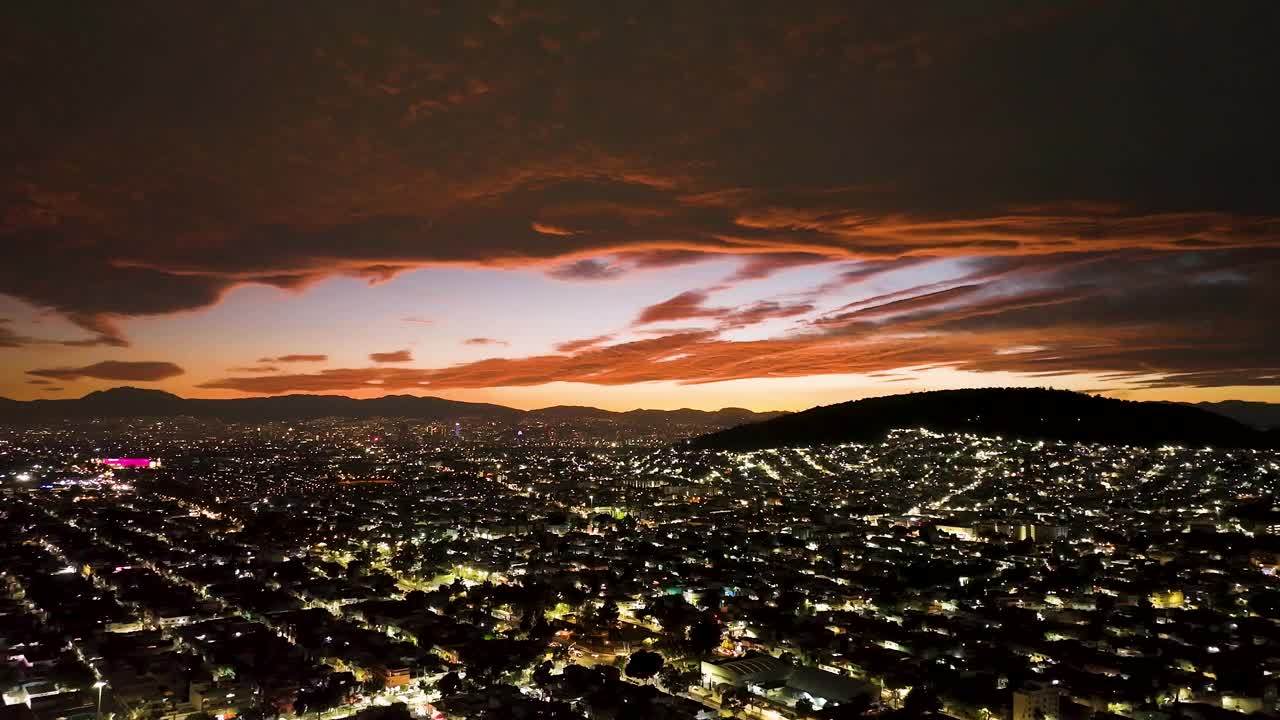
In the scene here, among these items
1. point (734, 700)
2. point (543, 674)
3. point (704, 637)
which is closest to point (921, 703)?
point (734, 700)

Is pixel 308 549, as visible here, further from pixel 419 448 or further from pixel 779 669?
pixel 419 448

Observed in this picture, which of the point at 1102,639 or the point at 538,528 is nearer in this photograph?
the point at 1102,639

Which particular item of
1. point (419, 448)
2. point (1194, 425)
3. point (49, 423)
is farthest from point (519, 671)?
point (49, 423)

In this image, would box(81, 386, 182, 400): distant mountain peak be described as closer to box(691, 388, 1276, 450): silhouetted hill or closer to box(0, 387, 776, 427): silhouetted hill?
box(0, 387, 776, 427): silhouetted hill

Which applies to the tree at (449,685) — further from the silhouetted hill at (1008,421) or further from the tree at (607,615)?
the silhouetted hill at (1008,421)

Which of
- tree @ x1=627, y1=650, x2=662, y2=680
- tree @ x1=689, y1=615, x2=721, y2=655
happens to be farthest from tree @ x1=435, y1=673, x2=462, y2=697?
tree @ x1=689, y1=615, x2=721, y2=655

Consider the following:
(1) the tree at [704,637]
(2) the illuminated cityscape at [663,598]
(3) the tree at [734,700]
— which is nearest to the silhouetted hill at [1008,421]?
(2) the illuminated cityscape at [663,598]

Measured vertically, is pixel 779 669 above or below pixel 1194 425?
below
